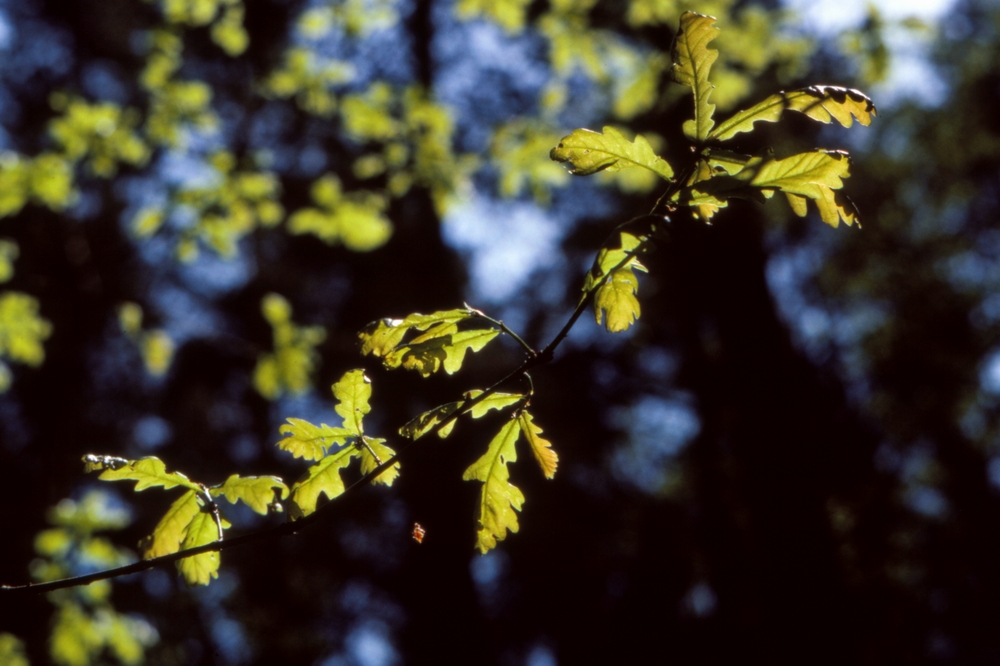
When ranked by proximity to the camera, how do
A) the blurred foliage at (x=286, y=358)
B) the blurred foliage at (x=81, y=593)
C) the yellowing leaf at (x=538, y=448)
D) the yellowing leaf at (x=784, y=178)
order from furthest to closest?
the blurred foliage at (x=286, y=358) < the blurred foliage at (x=81, y=593) < the yellowing leaf at (x=538, y=448) < the yellowing leaf at (x=784, y=178)

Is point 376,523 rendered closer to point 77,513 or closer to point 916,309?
point 77,513

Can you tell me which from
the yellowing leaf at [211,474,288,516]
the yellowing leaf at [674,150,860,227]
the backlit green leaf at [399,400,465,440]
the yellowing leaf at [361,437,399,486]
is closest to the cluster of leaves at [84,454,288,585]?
the yellowing leaf at [211,474,288,516]

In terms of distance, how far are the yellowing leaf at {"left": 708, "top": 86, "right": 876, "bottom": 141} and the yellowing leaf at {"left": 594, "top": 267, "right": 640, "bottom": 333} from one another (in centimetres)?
28

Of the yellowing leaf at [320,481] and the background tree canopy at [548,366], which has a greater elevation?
the background tree canopy at [548,366]

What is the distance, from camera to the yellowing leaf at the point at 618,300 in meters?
1.17

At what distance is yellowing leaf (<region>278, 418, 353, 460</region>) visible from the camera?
1.32 m

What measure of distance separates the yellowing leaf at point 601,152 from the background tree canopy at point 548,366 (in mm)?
3247

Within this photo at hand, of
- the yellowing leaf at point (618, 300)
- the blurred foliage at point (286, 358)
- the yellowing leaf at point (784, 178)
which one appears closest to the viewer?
the yellowing leaf at point (784, 178)

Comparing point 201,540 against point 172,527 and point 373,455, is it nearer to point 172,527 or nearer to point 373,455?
point 172,527

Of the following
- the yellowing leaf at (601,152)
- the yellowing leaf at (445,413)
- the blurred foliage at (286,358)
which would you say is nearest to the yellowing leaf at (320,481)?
the yellowing leaf at (445,413)

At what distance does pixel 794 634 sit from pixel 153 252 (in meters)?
5.82

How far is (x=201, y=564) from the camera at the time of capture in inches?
52.3

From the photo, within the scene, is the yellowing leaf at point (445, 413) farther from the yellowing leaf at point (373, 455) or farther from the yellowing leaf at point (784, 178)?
the yellowing leaf at point (784, 178)

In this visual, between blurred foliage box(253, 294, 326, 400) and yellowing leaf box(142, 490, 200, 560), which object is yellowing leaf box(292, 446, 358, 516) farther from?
blurred foliage box(253, 294, 326, 400)
